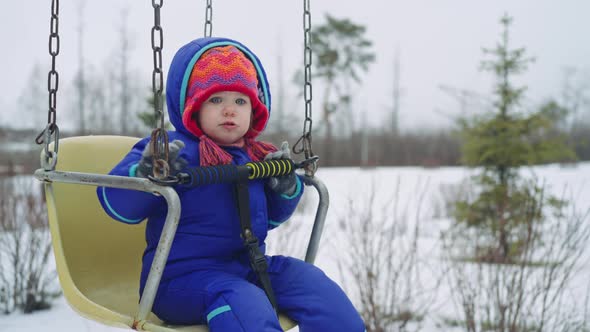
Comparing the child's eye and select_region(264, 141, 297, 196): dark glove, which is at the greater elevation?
the child's eye

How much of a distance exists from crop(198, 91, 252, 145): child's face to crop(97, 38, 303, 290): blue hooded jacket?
60mm

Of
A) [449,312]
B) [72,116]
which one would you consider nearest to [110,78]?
[72,116]

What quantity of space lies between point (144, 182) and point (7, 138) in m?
8.32

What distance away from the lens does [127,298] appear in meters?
1.92

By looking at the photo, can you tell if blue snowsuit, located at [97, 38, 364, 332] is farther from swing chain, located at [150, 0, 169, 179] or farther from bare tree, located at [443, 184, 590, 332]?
bare tree, located at [443, 184, 590, 332]

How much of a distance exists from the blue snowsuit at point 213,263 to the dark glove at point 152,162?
0.05 m

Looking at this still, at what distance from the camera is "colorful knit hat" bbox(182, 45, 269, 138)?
160 centimetres

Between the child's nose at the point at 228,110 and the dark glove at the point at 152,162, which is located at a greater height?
the child's nose at the point at 228,110

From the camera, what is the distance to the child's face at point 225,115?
163cm

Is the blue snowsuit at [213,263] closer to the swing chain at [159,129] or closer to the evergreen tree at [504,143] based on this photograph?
the swing chain at [159,129]

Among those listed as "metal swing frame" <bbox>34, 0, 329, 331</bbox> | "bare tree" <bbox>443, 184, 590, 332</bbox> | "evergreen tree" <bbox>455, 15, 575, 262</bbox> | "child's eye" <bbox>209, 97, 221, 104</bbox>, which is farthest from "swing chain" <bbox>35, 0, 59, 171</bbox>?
"evergreen tree" <bbox>455, 15, 575, 262</bbox>

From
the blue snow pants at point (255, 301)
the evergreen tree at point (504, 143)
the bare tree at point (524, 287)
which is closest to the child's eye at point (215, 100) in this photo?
the blue snow pants at point (255, 301)

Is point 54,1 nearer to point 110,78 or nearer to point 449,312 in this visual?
point 449,312

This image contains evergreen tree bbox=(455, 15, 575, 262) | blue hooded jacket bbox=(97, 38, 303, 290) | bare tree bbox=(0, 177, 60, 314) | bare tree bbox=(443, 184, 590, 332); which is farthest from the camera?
evergreen tree bbox=(455, 15, 575, 262)
